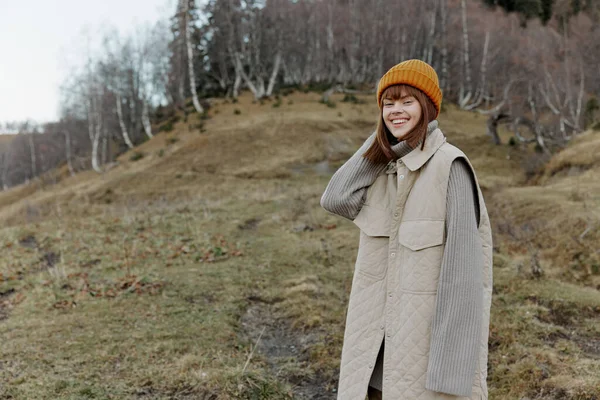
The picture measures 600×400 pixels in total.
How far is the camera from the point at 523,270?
21.0ft

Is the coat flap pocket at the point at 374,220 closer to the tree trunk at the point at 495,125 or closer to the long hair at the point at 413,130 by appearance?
the long hair at the point at 413,130

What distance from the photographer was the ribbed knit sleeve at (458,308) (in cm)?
179

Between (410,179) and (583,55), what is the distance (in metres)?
25.8

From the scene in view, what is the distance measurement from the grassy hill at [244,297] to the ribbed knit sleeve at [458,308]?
2.17 metres

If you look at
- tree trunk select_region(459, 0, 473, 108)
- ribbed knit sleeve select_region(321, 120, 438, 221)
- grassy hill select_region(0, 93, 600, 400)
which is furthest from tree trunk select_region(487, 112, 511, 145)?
ribbed knit sleeve select_region(321, 120, 438, 221)

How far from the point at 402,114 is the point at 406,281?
687 millimetres

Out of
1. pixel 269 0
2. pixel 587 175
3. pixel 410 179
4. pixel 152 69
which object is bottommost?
pixel 587 175

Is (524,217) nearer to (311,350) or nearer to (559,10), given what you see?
(311,350)

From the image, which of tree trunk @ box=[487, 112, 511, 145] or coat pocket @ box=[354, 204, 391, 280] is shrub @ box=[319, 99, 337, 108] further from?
coat pocket @ box=[354, 204, 391, 280]

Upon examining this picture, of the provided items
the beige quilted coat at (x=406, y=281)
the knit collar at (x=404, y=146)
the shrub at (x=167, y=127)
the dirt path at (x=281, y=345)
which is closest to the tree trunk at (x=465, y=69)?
the shrub at (x=167, y=127)

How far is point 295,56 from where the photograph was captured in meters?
37.8

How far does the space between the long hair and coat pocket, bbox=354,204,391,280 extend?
0.84 feet

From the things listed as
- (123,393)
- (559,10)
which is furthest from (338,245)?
(559,10)

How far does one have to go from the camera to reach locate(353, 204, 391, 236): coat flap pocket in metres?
2.08
